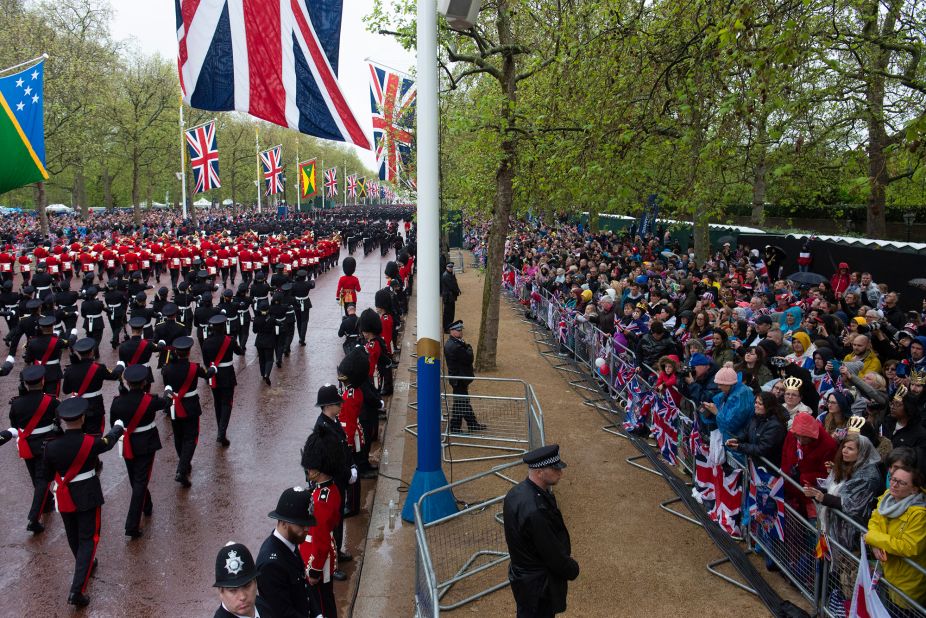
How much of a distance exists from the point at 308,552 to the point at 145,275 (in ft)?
74.0

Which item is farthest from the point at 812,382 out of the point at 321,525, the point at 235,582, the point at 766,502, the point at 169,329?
the point at 169,329

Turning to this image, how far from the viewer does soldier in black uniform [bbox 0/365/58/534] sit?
713cm

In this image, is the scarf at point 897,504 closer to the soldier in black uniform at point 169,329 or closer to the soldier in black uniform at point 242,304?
the soldier in black uniform at point 169,329

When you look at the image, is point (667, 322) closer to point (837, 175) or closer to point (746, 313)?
point (746, 313)

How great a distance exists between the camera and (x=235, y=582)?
3.30 metres

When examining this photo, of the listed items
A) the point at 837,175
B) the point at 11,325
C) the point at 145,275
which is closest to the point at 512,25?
the point at 837,175

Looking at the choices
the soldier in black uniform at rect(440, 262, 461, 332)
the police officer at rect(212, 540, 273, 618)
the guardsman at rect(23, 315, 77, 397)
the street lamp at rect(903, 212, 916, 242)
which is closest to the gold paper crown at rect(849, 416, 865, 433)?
the police officer at rect(212, 540, 273, 618)

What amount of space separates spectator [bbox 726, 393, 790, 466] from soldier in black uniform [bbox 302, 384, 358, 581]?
11.3 ft

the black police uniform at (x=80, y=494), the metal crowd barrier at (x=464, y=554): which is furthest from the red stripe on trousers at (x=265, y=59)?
the metal crowd barrier at (x=464, y=554)

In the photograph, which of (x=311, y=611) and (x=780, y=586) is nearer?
(x=311, y=611)

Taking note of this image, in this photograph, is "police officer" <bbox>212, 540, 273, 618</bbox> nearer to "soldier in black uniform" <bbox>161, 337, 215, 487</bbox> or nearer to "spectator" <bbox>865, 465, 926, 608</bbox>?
"spectator" <bbox>865, 465, 926, 608</bbox>

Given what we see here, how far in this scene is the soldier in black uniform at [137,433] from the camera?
7184 millimetres

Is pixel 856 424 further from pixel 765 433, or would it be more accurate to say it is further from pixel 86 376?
pixel 86 376

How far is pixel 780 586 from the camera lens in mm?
6121
